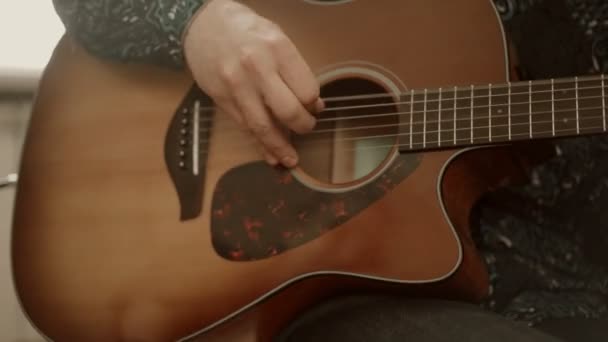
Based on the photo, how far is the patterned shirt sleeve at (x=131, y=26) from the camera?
2.50 feet

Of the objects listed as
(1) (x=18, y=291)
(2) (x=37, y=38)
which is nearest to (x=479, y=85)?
(1) (x=18, y=291)

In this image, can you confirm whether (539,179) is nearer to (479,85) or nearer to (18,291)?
(479,85)

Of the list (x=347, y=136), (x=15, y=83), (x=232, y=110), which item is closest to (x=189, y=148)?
(x=232, y=110)

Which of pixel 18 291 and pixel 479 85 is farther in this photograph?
pixel 18 291

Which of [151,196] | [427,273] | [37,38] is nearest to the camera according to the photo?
[427,273]

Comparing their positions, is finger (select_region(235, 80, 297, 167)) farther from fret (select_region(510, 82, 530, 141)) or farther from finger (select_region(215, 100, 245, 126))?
fret (select_region(510, 82, 530, 141))

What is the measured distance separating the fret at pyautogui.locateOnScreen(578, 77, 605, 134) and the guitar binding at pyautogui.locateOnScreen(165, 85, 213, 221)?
0.42 m

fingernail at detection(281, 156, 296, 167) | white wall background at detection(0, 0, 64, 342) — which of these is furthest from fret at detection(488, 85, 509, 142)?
white wall background at detection(0, 0, 64, 342)

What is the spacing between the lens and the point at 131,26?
2.57ft

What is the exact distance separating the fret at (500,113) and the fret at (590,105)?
0.07 metres

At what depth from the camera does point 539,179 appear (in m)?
0.72

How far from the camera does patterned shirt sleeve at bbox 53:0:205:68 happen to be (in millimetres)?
762

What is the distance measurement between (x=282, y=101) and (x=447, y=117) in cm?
18

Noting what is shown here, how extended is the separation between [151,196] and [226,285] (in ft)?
0.49
